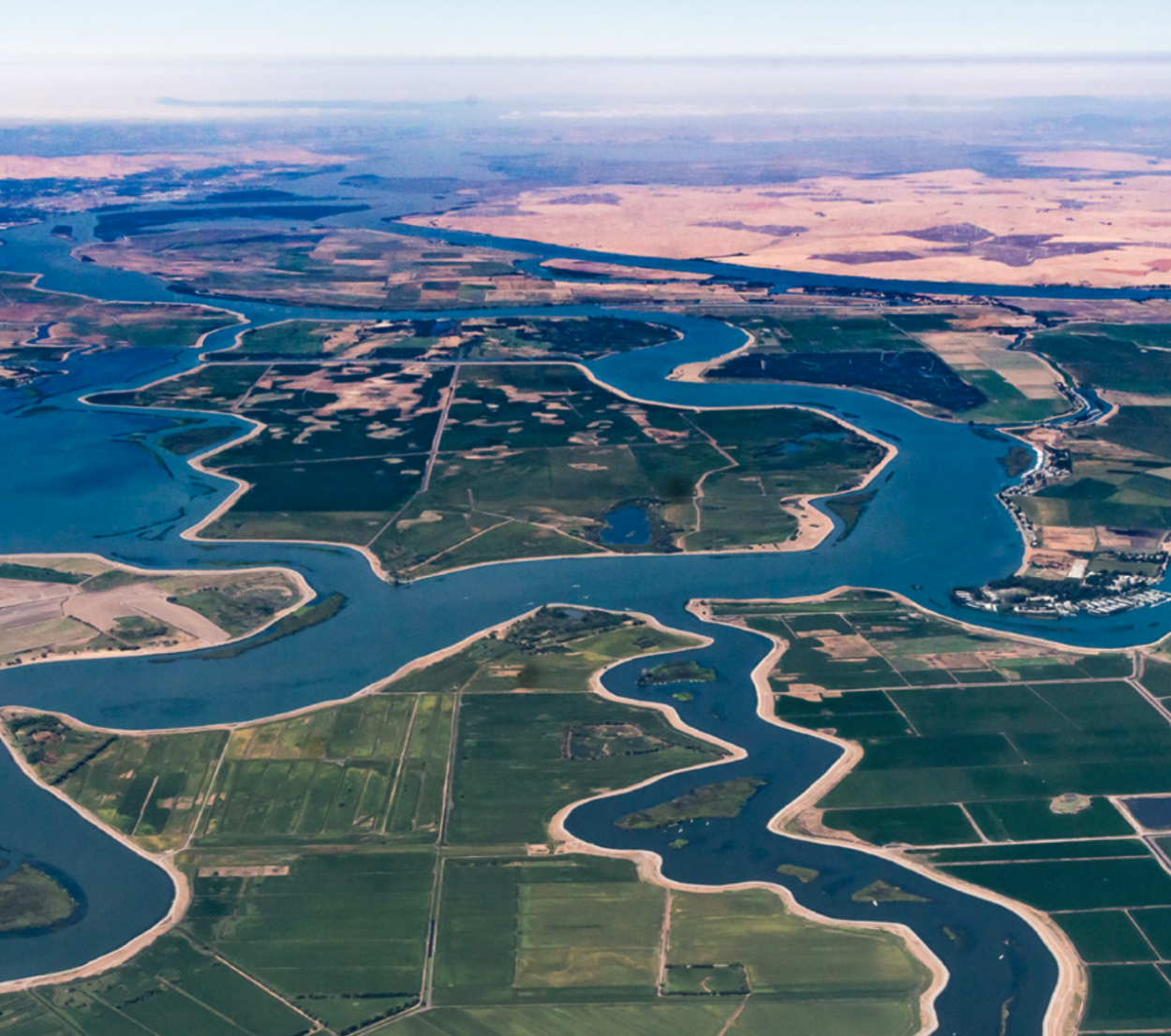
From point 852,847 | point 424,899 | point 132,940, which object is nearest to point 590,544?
point 852,847

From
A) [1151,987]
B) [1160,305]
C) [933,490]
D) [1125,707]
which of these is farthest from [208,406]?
[1160,305]

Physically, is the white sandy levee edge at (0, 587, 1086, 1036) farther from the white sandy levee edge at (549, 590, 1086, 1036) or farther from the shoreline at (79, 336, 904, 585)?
the shoreline at (79, 336, 904, 585)

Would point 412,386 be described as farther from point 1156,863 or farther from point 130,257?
point 130,257

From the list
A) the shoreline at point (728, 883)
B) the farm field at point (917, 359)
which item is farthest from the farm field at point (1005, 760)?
the farm field at point (917, 359)

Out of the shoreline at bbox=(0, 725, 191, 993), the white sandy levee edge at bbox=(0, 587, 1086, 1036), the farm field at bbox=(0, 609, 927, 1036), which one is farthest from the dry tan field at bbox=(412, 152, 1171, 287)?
the shoreline at bbox=(0, 725, 191, 993)

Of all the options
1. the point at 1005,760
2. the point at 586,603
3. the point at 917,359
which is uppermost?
the point at 917,359

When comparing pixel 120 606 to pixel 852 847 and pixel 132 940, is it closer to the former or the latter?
pixel 132 940
